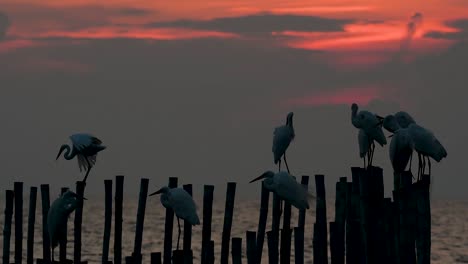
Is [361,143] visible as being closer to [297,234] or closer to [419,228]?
[297,234]

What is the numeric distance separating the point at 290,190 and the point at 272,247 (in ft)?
4.89

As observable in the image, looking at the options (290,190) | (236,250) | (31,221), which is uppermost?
(290,190)

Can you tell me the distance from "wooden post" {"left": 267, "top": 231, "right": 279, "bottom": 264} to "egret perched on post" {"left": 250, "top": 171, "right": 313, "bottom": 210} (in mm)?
1016

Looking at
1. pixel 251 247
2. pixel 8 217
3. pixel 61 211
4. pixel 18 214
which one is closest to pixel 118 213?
pixel 61 211

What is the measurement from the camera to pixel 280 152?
18.0 metres

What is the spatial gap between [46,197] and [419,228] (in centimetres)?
622

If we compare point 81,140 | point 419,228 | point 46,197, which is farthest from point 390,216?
point 81,140

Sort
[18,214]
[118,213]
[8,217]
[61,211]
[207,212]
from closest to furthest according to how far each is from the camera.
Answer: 1. [207,212]
2. [61,211]
3. [118,213]
4. [18,214]
5. [8,217]

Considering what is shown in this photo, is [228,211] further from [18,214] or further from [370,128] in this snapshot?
[370,128]

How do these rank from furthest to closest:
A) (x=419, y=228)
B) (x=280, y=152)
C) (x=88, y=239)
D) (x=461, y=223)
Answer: (x=461, y=223)
(x=88, y=239)
(x=280, y=152)
(x=419, y=228)

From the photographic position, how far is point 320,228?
47.4 feet

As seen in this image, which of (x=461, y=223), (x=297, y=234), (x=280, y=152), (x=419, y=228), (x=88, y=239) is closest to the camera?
(x=419, y=228)

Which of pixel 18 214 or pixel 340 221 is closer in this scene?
pixel 340 221

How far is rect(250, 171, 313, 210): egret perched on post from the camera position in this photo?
14828mm
